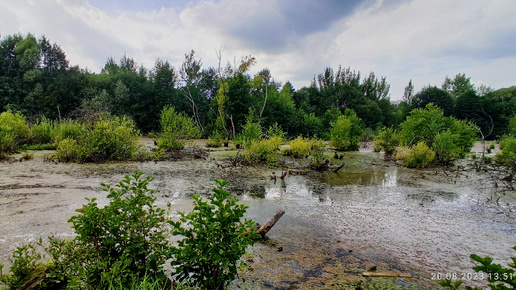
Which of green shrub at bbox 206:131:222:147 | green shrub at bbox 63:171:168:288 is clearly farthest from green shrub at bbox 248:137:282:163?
green shrub at bbox 63:171:168:288

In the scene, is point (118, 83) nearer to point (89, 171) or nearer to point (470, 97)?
point (89, 171)

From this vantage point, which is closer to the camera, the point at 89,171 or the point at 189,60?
the point at 89,171

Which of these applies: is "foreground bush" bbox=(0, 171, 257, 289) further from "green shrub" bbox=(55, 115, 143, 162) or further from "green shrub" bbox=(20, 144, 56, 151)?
"green shrub" bbox=(20, 144, 56, 151)

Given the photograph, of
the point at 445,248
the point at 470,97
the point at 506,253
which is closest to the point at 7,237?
the point at 445,248

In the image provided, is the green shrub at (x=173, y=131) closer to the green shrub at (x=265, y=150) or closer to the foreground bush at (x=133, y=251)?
the green shrub at (x=265, y=150)

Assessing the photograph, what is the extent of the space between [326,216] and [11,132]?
13776 millimetres

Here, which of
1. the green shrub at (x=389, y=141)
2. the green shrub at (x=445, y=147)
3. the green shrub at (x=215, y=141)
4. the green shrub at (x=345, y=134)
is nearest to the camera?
the green shrub at (x=445, y=147)

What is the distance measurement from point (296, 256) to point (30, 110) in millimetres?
32533

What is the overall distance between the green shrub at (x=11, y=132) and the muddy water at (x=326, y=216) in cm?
192

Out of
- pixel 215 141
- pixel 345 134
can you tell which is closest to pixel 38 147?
pixel 215 141

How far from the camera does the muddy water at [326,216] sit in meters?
3.49

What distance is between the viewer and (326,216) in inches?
218

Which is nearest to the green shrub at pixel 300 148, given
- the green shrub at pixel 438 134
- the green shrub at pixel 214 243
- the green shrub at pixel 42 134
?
the green shrub at pixel 438 134

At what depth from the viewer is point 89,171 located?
29.1 ft
